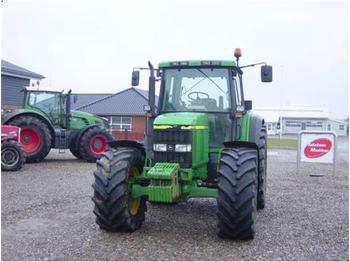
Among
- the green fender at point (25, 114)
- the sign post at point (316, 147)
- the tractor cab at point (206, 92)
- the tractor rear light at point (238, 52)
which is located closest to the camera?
the tractor cab at point (206, 92)

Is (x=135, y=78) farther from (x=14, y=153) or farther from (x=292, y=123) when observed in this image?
(x=292, y=123)

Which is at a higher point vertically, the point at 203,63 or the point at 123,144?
the point at 203,63

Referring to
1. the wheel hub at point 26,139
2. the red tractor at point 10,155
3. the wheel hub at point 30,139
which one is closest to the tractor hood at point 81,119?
the wheel hub at point 30,139

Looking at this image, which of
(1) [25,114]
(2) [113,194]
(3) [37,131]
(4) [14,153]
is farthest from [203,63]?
(1) [25,114]

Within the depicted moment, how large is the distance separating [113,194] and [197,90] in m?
2.09

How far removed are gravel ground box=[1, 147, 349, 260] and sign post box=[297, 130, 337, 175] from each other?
3.74 metres

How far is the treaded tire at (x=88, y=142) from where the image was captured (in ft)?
47.4

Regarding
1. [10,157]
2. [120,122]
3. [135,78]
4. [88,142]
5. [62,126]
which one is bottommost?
[10,157]

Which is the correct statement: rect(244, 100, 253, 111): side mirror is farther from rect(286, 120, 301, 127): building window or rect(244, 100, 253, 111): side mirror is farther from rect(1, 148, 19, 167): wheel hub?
→ rect(286, 120, 301, 127): building window

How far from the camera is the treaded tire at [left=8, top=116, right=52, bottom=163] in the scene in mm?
13523

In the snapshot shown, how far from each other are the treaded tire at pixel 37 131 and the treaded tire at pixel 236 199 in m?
9.46

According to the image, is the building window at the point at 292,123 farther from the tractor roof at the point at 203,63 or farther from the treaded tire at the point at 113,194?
the treaded tire at the point at 113,194

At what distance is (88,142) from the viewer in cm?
1454

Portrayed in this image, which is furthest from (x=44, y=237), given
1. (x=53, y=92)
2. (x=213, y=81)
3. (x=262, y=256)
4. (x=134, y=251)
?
(x=53, y=92)
